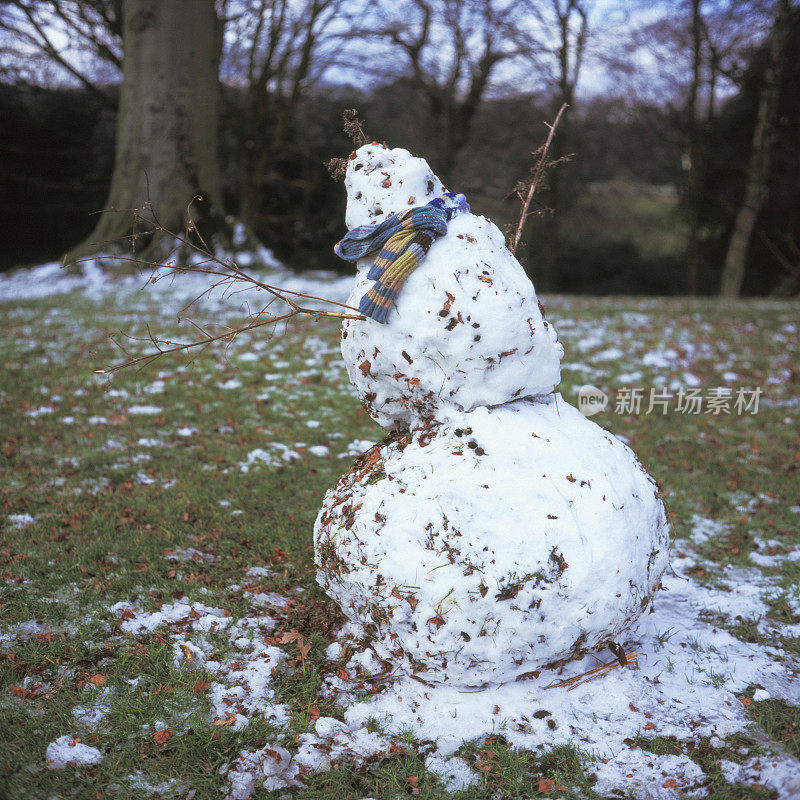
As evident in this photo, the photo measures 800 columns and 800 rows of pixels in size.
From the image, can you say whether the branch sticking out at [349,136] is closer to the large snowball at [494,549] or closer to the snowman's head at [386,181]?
the snowman's head at [386,181]

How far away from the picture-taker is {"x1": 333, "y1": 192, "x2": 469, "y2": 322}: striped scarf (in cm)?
263

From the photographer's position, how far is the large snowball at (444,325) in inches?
104

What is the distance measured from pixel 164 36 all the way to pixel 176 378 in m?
7.28

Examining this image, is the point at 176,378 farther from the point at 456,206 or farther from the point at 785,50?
the point at 785,50

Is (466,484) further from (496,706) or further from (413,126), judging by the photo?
(413,126)

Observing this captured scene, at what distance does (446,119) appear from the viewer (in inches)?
655

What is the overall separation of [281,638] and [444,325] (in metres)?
1.80

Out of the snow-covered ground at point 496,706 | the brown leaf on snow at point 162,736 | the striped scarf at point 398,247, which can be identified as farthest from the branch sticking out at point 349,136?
the brown leaf on snow at point 162,736

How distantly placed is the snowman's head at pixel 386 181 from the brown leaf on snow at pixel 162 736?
2362mm

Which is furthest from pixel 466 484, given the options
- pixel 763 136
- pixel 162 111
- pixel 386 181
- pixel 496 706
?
pixel 763 136

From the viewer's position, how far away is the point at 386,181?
2.83 metres

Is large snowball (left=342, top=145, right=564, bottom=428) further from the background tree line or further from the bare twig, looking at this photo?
the background tree line

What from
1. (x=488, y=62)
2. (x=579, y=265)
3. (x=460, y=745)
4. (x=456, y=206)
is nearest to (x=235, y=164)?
(x=488, y=62)

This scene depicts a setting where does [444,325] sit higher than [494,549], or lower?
higher
